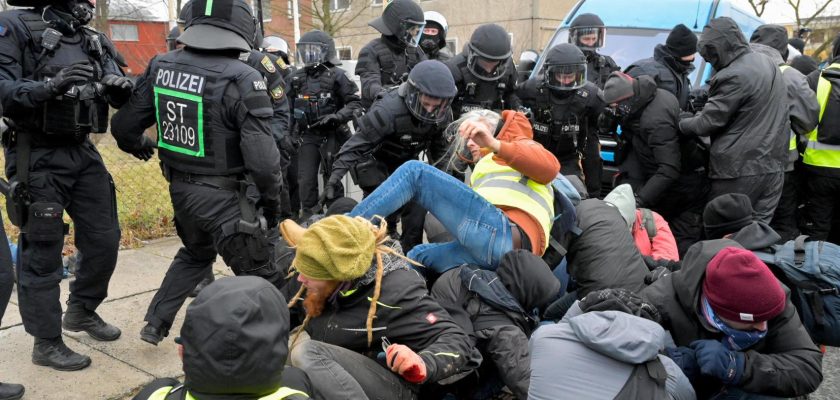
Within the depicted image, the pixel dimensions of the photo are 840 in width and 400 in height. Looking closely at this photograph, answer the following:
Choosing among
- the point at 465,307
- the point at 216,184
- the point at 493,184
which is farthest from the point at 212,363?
the point at 493,184

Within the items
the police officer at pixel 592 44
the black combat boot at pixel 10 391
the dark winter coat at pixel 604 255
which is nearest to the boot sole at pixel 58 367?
the black combat boot at pixel 10 391

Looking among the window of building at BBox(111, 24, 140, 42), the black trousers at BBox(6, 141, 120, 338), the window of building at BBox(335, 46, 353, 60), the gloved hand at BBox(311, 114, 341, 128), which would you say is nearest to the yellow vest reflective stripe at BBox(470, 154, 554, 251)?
the black trousers at BBox(6, 141, 120, 338)

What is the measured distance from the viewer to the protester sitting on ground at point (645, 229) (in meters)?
3.89

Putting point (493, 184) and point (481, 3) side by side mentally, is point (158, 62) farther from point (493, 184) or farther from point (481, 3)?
point (481, 3)

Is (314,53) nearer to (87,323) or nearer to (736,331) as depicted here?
(87,323)

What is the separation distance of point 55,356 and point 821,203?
531 centimetres

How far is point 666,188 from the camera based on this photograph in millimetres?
5070

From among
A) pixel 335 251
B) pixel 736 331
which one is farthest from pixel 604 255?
→ pixel 335 251

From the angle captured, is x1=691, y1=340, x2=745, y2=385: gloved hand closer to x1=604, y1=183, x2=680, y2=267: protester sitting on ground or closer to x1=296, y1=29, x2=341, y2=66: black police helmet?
x1=604, y1=183, x2=680, y2=267: protester sitting on ground

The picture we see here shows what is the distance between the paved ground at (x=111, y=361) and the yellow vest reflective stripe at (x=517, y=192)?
1.88 meters

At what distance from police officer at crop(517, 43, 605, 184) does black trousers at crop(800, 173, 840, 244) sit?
172 centimetres

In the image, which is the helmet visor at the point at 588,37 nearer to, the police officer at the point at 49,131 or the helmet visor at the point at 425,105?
the helmet visor at the point at 425,105

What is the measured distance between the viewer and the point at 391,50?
6.52 meters

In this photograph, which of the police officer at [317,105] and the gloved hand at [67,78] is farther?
the police officer at [317,105]
